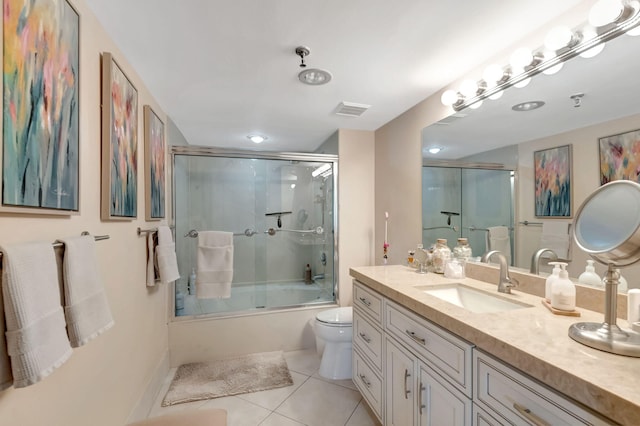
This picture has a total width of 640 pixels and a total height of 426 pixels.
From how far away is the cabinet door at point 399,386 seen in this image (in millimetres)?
1282

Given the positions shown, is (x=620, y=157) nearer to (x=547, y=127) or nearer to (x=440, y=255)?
(x=547, y=127)

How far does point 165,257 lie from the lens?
197 cm

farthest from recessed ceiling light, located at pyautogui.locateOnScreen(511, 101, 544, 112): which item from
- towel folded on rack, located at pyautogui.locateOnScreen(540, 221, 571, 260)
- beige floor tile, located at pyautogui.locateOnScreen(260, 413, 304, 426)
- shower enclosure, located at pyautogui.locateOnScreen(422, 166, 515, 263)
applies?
beige floor tile, located at pyautogui.locateOnScreen(260, 413, 304, 426)

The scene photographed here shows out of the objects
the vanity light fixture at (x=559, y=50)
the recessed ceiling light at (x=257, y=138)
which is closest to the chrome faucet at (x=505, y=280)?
the vanity light fixture at (x=559, y=50)

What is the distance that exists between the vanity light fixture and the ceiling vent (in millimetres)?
752

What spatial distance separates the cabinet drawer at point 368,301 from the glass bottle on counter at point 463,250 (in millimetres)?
635

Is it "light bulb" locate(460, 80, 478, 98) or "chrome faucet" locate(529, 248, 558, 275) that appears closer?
"chrome faucet" locate(529, 248, 558, 275)

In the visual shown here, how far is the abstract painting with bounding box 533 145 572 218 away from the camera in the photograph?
1255 millimetres

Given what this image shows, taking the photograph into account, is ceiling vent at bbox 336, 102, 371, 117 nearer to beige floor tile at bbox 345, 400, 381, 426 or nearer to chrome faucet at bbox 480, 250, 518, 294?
chrome faucet at bbox 480, 250, 518, 294

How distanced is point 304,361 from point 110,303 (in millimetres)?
1652

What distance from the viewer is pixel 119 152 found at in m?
1.39

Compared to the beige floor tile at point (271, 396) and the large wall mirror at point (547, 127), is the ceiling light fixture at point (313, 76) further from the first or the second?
the beige floor tile at point (271, 396)

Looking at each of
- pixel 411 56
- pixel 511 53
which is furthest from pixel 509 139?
pixel 411 56

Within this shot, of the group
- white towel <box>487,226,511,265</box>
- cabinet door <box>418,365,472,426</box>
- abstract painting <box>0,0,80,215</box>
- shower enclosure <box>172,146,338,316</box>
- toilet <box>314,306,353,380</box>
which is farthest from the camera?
shower enclosure <box>172,146,338,316</box>
